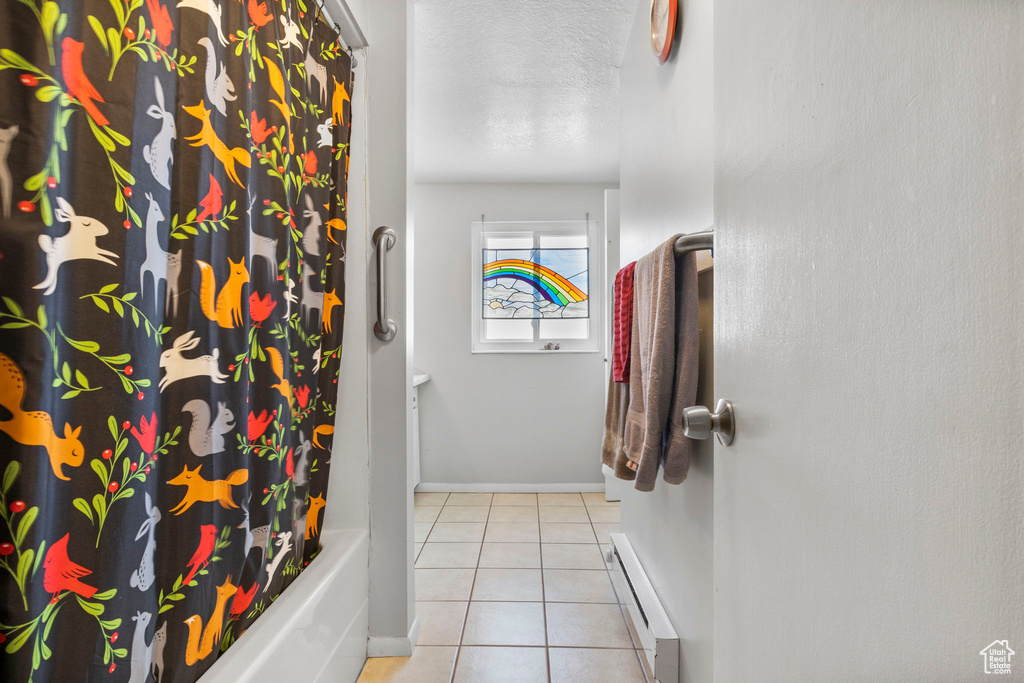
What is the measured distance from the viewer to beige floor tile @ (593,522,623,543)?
278 cm

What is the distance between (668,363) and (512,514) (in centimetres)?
228

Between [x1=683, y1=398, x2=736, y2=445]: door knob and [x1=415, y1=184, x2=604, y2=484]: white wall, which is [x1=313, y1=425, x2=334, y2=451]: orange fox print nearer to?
[x1=683, y1=398, x2=736, y2=445]: door knob

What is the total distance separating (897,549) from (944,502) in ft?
0.20

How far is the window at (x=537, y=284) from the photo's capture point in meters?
3.81

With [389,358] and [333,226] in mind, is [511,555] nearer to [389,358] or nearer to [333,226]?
[389,358]

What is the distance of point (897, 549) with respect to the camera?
1.24ft

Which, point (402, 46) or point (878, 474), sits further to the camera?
point (402, 46)

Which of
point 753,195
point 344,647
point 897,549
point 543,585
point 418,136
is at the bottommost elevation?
point 543,585

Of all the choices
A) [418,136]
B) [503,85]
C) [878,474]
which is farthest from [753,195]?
[418,136]

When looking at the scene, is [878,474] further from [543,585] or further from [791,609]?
[543,585]

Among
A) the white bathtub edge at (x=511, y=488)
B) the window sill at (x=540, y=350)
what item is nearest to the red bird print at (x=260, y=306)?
the window sill at (x=540, y=350)

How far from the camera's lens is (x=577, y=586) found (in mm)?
2191

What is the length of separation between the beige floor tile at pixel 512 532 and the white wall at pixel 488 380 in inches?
30.3

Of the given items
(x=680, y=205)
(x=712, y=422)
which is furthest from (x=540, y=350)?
(x=712, y=422)
